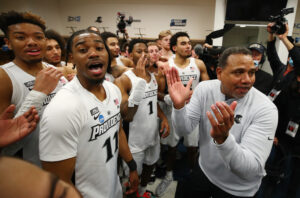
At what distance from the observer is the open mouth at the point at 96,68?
119cm

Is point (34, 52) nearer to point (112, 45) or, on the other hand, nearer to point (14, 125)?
point (14, 125)

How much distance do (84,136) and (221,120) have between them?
32.9 inches

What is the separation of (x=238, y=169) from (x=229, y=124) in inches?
13.1

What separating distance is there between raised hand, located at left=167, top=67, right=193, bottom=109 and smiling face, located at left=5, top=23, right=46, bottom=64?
1117mm

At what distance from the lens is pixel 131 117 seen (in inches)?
79.3

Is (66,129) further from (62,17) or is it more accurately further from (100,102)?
(62,17)

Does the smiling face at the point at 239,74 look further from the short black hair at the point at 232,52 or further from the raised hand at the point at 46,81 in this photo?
the raised hand at the point at 46,81

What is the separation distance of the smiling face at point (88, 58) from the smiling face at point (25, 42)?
411 millimetres

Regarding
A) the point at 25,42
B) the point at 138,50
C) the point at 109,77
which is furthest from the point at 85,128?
the point at 138,50

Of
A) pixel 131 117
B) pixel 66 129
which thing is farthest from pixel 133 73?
pixel 66 129

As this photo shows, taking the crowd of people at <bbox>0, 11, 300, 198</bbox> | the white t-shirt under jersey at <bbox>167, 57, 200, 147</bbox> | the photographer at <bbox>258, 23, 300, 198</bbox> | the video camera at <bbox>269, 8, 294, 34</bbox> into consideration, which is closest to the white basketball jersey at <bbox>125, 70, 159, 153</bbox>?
the crowd of people at <bbox>0, 11, 300, 198</bbox>

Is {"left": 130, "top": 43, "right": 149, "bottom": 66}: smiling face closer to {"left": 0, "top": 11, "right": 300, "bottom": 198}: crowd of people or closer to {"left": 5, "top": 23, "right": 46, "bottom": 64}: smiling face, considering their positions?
{"left": 0, "top": 11, "right": 300, "bottom": 198}: crowd of people

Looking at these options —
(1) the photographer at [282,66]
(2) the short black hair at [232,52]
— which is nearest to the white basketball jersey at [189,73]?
(1) the photographer at [282,66]

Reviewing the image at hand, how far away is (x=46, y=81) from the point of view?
1254 mm
